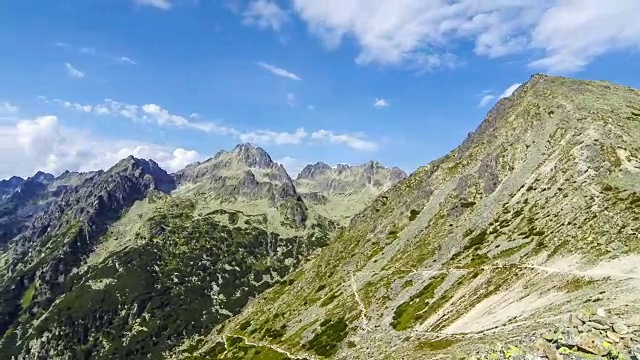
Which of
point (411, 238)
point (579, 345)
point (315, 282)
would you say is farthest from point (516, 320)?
point (315, 282)

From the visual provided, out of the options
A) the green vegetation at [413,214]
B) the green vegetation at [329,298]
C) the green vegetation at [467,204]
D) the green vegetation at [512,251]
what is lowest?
the green vegetation at [512,251]

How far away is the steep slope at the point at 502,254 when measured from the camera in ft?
234

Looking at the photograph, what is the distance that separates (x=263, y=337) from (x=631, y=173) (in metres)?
114

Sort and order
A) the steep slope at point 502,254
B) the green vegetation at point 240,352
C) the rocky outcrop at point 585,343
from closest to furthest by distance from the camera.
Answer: the rocky outcrop at point 585,343, the steep slope at point 502,254, the green vegetation at point 240,352

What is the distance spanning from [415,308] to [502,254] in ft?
72.9

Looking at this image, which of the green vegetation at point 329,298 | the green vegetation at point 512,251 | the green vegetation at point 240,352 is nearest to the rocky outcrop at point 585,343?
the green vegetation at point 512,251

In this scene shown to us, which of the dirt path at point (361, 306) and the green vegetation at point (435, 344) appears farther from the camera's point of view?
the dirt path at point (361, 306)

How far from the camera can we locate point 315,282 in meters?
198

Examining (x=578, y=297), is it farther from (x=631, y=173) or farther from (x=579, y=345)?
(x=631, y=173)

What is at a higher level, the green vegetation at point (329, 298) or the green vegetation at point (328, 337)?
the green vegetation at point (329, 298)

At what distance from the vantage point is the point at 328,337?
12119 centimetres

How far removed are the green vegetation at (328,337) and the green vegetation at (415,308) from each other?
14.3 meters

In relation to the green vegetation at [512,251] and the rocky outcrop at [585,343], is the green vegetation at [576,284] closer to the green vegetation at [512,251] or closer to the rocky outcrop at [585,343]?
the green vegetation at [512,251]

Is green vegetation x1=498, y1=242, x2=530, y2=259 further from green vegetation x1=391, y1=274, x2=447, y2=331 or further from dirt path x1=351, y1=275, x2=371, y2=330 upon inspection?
dirt path x1=351, y1=275, x2=371, y2=330
